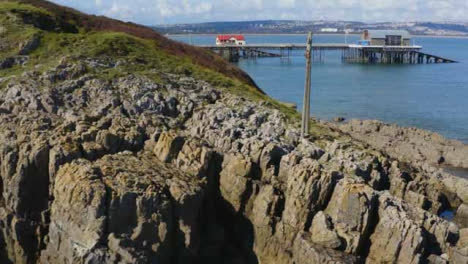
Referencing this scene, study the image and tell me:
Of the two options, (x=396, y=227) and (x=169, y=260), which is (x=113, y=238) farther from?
(x=396, y=227)

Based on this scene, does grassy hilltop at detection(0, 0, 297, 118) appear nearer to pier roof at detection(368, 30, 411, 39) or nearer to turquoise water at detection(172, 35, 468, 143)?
turquoise water at detection(172, 35, 468, 143)

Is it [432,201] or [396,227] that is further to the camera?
[432,201]

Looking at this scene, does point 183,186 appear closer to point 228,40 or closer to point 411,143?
point 411,143

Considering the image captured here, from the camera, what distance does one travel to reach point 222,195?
90.9 feet

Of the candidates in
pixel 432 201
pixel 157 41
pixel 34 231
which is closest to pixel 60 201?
pixel 34 231

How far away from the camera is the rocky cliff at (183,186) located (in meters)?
23.5

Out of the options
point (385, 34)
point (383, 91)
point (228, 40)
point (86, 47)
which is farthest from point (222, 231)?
point (228, 40)

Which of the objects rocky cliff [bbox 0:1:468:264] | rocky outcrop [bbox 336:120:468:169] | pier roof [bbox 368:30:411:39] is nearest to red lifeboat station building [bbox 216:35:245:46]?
pier roof [bbox 368:30:411:39]

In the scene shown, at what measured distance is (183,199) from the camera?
2439cm

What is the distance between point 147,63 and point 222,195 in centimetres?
1628

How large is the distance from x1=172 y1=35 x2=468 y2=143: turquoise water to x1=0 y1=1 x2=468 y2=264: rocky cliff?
40.2m

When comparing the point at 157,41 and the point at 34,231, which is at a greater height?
the point at 157,41

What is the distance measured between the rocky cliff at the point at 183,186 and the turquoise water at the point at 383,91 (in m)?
40.2

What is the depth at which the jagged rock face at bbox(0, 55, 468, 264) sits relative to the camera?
23.3 meters
